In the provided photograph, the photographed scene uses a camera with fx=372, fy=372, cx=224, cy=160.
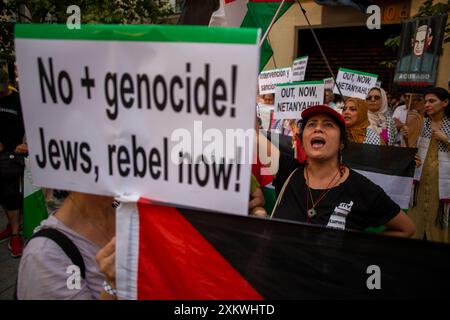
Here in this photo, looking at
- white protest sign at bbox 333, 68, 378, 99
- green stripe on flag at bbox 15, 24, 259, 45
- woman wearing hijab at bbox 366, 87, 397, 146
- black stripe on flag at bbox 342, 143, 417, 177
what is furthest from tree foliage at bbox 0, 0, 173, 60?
green stripe on flag at bbox 15, 24, 259, 45

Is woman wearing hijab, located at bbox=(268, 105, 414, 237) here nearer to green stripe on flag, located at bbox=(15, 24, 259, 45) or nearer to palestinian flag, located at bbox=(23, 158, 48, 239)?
green stripe on flag, located at bbox=(15, 24, 259, 45)

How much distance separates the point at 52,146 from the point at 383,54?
10649 mm

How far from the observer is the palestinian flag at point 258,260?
1.26m

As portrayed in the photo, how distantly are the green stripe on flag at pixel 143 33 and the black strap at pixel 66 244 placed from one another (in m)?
0.73

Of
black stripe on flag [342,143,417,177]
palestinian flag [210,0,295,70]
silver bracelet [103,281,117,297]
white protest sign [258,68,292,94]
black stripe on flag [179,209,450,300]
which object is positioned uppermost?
palestinian flag [210,0,295,70]

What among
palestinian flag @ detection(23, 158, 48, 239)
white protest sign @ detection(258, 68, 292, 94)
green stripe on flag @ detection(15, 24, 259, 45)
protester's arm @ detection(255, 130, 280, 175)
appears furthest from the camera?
white protest sign @ detection(258, 68, 292, 94)

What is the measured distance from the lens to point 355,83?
556cm

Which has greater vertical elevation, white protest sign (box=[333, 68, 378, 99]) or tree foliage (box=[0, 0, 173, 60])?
tree foliage (box=[0, 0, 173, 60])

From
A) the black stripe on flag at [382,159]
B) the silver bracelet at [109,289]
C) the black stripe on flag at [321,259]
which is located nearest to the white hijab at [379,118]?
the black stripe on flag at [382,159]

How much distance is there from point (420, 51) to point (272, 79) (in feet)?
7.74

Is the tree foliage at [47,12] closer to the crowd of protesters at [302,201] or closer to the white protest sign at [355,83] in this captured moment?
the crowd of protesters at [302,201]

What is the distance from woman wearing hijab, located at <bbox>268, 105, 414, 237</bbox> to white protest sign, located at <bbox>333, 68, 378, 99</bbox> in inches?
135

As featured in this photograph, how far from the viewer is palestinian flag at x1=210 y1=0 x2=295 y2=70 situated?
2342 millimetres
